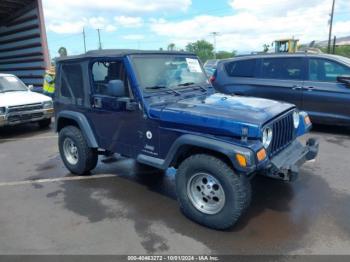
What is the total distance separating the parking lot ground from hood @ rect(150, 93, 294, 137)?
3.60 feet

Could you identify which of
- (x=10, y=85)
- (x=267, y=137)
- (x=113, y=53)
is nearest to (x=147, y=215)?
(x=267, y=137)

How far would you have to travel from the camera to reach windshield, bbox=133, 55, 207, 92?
13.2 feet

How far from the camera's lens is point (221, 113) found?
135 inches

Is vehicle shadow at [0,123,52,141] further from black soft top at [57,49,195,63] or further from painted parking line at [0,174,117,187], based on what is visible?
black soft top at [57,49,195,63]

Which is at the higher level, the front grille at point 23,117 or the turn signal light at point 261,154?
the turn signal light at point 261,154

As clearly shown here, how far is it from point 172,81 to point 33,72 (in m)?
12.9

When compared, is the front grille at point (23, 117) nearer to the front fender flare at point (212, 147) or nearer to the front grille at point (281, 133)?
the front fender flare at point (212, 147)

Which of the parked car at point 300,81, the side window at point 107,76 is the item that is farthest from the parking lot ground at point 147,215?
the parked car at point 300,81

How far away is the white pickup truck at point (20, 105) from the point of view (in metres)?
8.11

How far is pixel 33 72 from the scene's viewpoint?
598 inches

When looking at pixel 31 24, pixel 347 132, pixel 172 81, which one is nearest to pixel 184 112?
pixel 172 81

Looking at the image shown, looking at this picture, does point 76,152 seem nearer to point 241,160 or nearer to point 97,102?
point 97,102

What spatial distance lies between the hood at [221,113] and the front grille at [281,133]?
0.33 ft

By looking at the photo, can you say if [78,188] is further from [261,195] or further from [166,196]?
[261,195]
